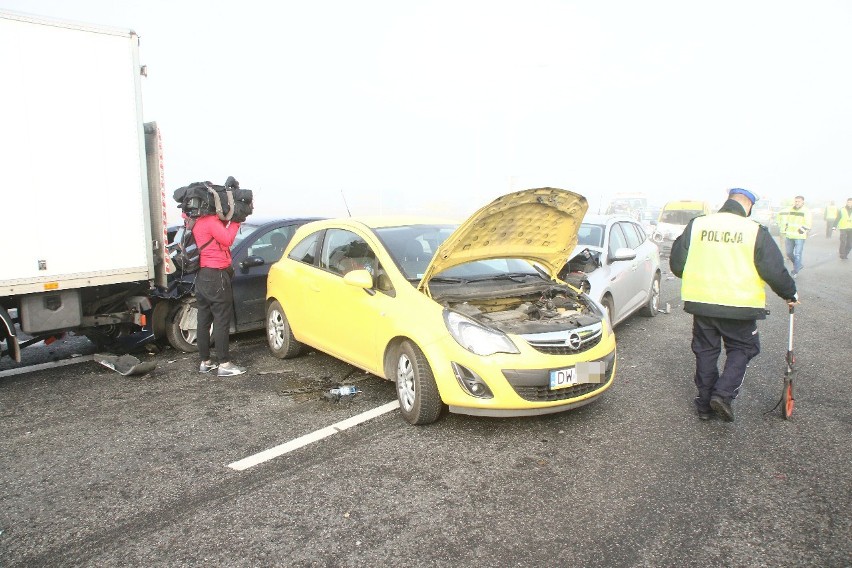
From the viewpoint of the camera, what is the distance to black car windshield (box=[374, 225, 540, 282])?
16.8 ft

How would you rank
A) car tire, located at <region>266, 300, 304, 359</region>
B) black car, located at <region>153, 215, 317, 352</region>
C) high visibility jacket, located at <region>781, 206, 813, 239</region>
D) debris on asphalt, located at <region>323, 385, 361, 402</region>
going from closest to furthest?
debris on asphalt, located at <region>323, 385, 361, 402</region> < car tire, located at <region>266, 300, 304, 359</region> < black car, located at <region>153, 215, 317, 352</region> < high visibility jacket, located at <region>781, 206, 813, 239</region>

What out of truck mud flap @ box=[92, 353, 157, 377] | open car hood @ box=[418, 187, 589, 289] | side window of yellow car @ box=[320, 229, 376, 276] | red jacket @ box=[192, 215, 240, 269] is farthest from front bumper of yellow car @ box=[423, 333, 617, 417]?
truck mud flap @ box=[92, 353, 157, 377]

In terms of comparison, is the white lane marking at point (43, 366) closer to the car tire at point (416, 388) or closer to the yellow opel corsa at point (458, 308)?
the yellow opel corsa at point (458, 308)

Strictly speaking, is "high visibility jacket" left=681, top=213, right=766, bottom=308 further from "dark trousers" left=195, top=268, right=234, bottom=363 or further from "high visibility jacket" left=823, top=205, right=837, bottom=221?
"high visibility jacket" left=823, top=205, right=837, bottom=221

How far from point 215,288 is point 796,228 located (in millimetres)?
12577

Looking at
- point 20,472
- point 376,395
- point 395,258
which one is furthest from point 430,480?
point 20,472

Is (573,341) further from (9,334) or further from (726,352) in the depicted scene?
(9,334)

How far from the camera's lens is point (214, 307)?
19.7 feet

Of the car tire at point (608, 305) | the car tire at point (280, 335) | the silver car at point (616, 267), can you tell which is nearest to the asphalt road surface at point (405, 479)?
the car tire at point (280, 335)

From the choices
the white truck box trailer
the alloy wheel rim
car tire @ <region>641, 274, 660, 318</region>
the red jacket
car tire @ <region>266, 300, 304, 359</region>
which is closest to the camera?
the white truck box trailer

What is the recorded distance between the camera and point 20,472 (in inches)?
154

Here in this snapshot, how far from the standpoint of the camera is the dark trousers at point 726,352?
15.0ft

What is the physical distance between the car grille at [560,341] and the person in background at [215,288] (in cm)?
307

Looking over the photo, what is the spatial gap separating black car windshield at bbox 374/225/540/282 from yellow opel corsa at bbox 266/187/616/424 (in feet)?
0.04
